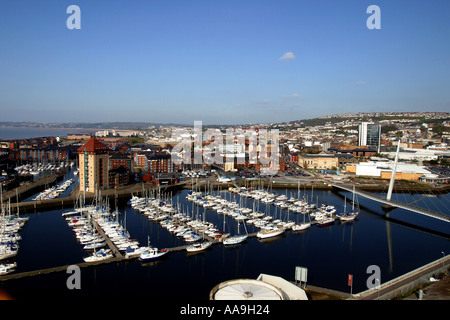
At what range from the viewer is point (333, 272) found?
7758mm

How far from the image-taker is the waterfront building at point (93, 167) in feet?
50.1

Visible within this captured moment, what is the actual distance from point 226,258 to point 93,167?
30.2 ft

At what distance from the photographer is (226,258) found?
866 cm

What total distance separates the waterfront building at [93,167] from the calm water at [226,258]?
3.26 metres

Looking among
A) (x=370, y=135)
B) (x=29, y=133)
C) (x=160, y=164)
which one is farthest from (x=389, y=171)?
(x=29, y=133)

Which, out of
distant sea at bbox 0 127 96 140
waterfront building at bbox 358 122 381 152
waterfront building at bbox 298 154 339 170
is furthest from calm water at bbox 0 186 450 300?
distant sea at bbox 0 127 96 140

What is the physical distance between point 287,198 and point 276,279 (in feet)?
34.0

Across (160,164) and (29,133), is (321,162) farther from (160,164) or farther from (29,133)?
(29,133)

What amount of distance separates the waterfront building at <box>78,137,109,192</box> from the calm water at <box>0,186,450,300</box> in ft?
10.7

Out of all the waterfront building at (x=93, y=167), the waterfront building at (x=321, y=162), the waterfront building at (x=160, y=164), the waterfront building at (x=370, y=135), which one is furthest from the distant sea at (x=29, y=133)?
the waterfront building at (x=370, y=135)

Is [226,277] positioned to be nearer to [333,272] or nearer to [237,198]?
[333,272]

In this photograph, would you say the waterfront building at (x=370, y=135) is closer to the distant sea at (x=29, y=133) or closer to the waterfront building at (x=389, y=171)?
the waterfront building at (x=389, y=171)

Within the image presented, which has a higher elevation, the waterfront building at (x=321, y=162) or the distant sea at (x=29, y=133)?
the distant sea at (x=29, y=133)

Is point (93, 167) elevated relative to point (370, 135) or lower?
lower
